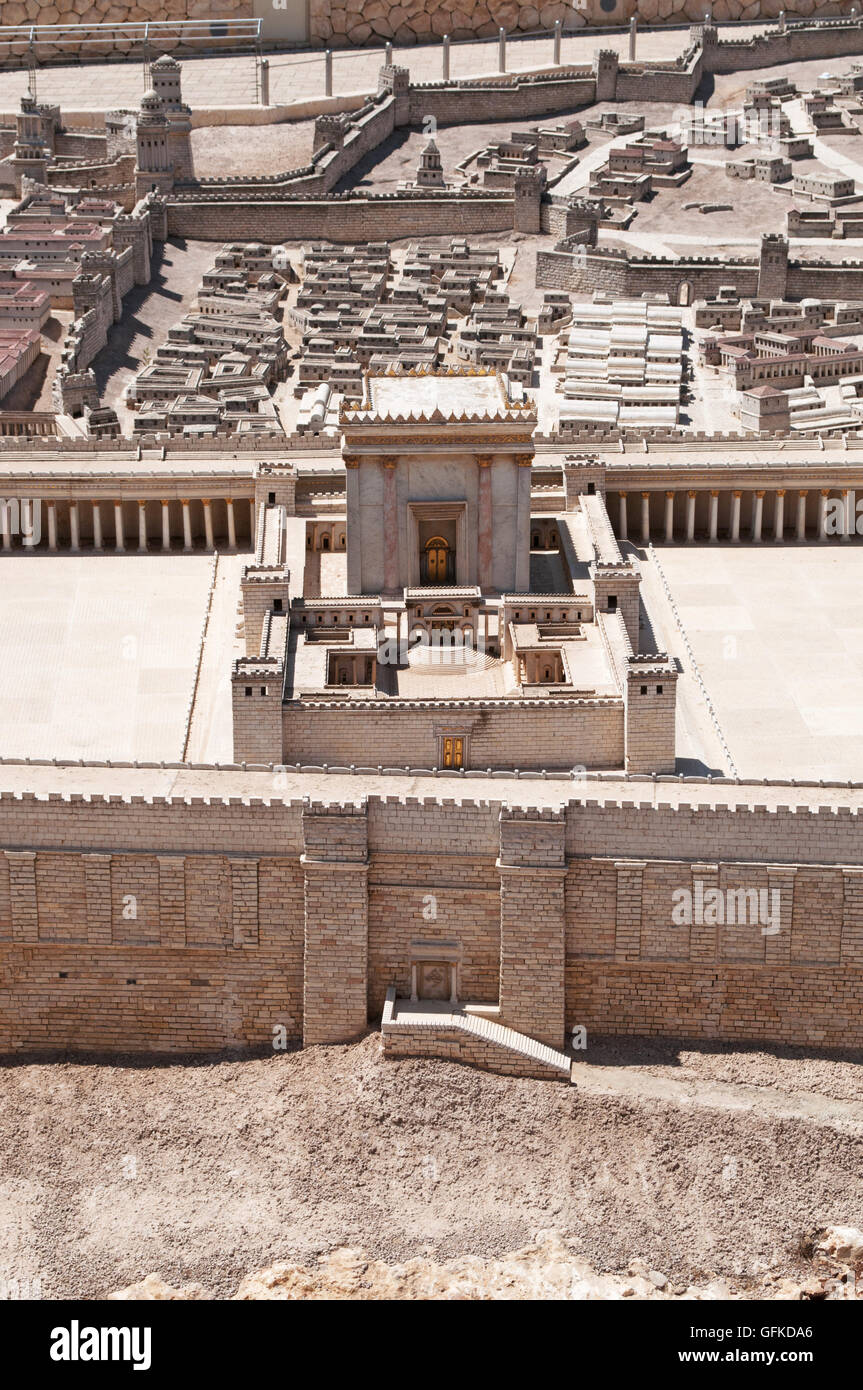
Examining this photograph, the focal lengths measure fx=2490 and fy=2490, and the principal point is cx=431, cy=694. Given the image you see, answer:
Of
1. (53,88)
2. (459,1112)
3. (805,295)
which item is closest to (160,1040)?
(459,1112)

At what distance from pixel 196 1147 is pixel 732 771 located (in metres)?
24.6

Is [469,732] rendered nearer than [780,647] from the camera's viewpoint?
Yes

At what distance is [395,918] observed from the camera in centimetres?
7106

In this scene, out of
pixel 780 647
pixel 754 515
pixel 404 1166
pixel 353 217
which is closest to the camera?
pixel 404 1166

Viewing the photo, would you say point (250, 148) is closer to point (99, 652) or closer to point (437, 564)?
point (437, 564)

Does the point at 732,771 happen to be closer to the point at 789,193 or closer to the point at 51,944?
the point at 51,944

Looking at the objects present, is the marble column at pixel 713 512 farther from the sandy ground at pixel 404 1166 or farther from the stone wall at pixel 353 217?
the stone wall at pixel 353 217

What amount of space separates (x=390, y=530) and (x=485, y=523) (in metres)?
3.60

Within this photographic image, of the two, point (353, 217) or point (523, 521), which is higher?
point (353, 217)

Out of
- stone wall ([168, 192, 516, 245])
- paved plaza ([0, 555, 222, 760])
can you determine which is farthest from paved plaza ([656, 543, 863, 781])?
stone wall ([168, 192, 516, 245])

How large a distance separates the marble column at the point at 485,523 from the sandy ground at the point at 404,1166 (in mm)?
27941

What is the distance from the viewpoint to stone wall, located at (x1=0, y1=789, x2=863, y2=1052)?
6931 centimetres

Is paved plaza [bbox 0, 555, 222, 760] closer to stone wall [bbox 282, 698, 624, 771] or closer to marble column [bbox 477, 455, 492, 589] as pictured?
stone wall [bbox 282, 698, 624, 771]

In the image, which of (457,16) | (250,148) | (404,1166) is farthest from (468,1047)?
(457,16)
